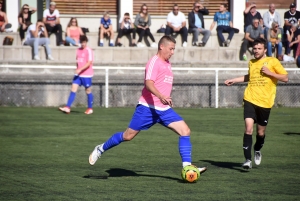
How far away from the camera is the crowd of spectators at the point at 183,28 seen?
22859mm

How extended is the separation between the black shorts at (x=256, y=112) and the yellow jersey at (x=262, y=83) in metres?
0.05

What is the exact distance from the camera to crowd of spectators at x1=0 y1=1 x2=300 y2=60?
22.9 metres

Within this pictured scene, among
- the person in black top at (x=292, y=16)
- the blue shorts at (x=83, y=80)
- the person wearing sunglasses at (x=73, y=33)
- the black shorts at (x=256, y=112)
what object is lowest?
the blue shorts at (x=83, y=80)

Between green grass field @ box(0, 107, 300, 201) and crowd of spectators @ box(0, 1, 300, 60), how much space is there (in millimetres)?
6189

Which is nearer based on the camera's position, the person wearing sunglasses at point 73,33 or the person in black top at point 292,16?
the person wearing sunglasses at point 73,33

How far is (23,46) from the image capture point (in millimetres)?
22391

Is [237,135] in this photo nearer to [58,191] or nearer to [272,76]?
[272,76]

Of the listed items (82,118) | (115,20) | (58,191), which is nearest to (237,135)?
(82,118)

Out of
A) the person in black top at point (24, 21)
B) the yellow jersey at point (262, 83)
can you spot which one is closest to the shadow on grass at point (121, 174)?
the yellow jersey at point (262, 83)

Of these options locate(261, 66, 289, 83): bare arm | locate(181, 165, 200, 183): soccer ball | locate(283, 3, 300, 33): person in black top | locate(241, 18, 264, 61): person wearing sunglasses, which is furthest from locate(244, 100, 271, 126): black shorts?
locate(283, 3, 300, 33): person in black top

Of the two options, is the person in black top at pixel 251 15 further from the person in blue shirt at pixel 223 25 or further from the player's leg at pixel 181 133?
the player's leg at pixel 181 133

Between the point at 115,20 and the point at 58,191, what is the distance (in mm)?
19332

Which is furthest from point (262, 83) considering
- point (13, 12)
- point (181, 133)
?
point (13, 12)

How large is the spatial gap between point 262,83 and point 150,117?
183 centimetres
